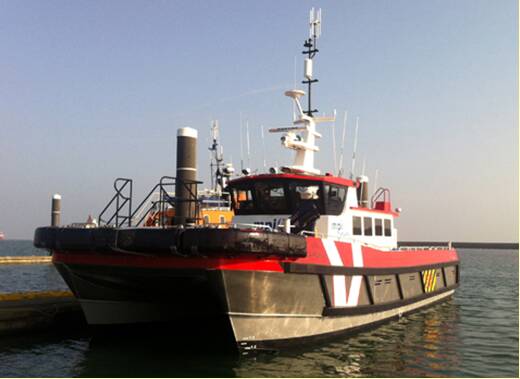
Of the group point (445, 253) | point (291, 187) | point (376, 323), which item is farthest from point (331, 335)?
point (445, 253)

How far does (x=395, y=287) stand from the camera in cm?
1253

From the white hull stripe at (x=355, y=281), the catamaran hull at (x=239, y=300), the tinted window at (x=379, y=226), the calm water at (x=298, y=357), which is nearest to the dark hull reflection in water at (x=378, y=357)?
the calm water at (x=298, y=357)

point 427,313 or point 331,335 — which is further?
point 427,313

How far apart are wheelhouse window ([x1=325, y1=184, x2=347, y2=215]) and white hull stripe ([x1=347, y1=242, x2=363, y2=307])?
3.55 ft

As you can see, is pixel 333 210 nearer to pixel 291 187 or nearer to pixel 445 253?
pixel 291 187

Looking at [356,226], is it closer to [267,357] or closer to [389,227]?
[389,227]

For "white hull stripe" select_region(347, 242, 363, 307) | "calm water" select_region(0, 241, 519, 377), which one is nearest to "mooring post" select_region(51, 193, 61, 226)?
"calm water" select_region(0, 241, 519, 377)

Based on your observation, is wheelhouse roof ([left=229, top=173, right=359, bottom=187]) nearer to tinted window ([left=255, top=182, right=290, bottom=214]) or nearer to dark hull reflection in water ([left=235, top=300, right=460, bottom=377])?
tinted window ([left=255, top=182, right=290, bottom=214])

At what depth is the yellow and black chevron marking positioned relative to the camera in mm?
14825

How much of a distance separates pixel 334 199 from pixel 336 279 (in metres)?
2.27

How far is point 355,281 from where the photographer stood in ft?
33.9

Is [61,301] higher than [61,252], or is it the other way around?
[61,252]

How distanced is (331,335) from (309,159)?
483cm

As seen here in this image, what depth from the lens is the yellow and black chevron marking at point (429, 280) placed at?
48.6 feet
